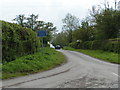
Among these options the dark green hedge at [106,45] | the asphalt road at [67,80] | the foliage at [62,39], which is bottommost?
the asphalt road at [67,80]

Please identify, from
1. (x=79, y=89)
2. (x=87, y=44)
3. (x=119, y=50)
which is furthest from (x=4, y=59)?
(x=87, y=44)

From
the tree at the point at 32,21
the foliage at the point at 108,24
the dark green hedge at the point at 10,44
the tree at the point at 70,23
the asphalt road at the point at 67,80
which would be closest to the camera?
the asphalt road at the point at 67,80

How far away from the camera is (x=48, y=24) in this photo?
61.9 m

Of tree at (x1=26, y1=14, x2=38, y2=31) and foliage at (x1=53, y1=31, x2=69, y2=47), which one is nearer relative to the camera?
tree at (x1=26, y1=14, x2=38, y2=31)

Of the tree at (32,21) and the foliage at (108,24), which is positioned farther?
the tree at (32,21)

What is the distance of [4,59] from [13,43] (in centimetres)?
178

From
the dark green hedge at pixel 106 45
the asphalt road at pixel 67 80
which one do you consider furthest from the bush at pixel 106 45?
the asphalt road at pixel 67 80

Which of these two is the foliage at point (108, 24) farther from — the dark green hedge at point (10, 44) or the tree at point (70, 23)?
the tree at point (70, 23)

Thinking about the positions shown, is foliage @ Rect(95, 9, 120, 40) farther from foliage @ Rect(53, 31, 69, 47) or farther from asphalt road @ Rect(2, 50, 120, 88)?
foliage @ Rect(53, 31, 69, 47)

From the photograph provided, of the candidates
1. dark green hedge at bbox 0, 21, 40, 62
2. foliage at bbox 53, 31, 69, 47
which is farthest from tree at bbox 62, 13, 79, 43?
dark green hedge at bbox 0, 21, 40, 62

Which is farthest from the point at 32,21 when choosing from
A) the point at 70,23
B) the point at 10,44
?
the point at 10,44

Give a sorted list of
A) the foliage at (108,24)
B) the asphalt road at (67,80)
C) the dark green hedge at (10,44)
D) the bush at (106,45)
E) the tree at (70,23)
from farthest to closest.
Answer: the tree at (70,23), the foliage at (108,24), the bush at (106,45), the dark green hedge at (10,44), the asphalt road at (67,80)

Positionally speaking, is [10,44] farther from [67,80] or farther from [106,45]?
[106,45]

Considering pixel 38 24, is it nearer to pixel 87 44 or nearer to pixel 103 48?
pixel 87 44
